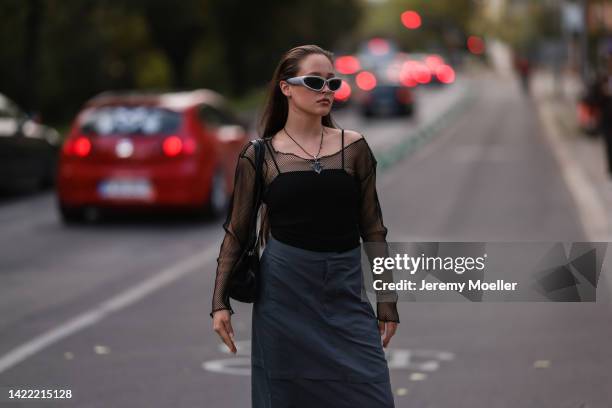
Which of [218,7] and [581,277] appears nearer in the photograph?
[581,277]

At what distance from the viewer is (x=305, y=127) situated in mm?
4504

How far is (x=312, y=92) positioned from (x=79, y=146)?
1102 cm

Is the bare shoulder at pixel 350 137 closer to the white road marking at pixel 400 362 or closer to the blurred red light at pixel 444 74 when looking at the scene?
the white road marking at pixel 400 362

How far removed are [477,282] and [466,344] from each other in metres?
3.09

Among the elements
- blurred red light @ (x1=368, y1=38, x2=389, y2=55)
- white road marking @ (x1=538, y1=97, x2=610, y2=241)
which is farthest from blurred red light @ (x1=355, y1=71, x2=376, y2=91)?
blurred red light @ (x1=368, y1=38, x2=389, y2=55)

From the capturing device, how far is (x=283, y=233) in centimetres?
439

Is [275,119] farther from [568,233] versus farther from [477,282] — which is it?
[568,233]

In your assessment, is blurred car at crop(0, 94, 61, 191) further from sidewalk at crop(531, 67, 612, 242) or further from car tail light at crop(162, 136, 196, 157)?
sidewalk at crop(531, 67, 612, 242)

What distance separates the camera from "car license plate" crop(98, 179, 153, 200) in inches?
584

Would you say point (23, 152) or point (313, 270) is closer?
point (313, 270)

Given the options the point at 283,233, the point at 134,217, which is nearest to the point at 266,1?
the point at 134,217

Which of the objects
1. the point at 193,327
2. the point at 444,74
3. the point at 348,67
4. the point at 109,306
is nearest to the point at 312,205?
the point at 193,327

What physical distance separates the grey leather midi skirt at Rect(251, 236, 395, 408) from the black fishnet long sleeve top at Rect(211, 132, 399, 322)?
0.07 m

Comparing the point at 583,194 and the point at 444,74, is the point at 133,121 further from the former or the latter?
the point at 444,74
